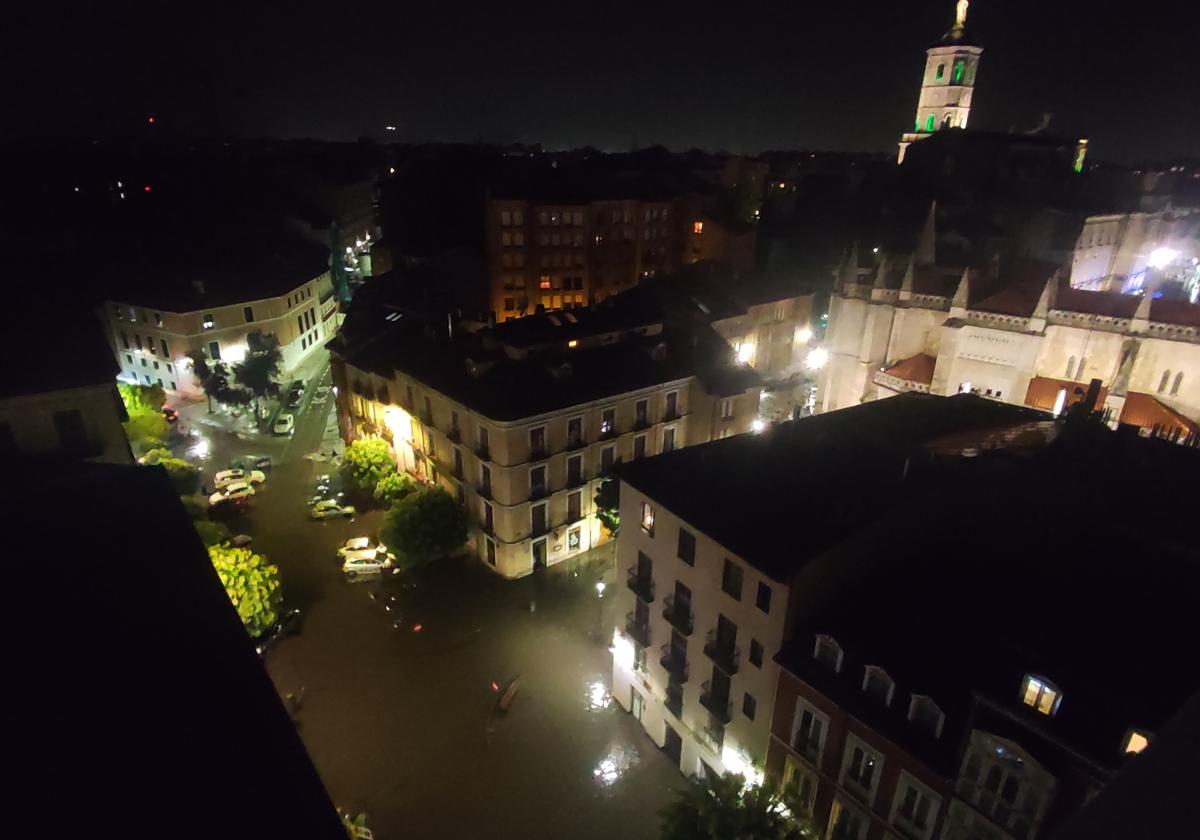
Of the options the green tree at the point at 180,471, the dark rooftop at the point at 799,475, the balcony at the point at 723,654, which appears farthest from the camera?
the green tree at the point at 180,471

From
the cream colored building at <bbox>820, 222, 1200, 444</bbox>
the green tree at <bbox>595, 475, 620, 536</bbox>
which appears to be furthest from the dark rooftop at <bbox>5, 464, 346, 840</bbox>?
the cream colored building at <bbox>820, 222, 1200, 444</bbox>

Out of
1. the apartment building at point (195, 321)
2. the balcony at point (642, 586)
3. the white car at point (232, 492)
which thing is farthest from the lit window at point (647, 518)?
the apartment building at point (195, 321)

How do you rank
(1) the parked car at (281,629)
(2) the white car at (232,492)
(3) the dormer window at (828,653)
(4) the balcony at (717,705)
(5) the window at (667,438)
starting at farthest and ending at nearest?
(2) the white car at (232,492)
(5) the window at (667,438)
(1) the parked car at (281,629)
(4) the balcony at (717,705)
(3) the dormer window at (828,653)

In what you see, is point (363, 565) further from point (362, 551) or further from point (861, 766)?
point (861, 766)

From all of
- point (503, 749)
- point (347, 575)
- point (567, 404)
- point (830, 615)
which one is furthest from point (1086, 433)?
point (347, 575)

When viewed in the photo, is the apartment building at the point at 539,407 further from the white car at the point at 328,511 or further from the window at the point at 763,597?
the window at the point at 763,597

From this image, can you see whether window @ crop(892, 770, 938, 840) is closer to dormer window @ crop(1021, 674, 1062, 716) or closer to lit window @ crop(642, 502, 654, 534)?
dormer window @ crop(1021, 674, 1062, 716)

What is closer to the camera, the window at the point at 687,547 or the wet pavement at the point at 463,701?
the window at the point at 687,547
